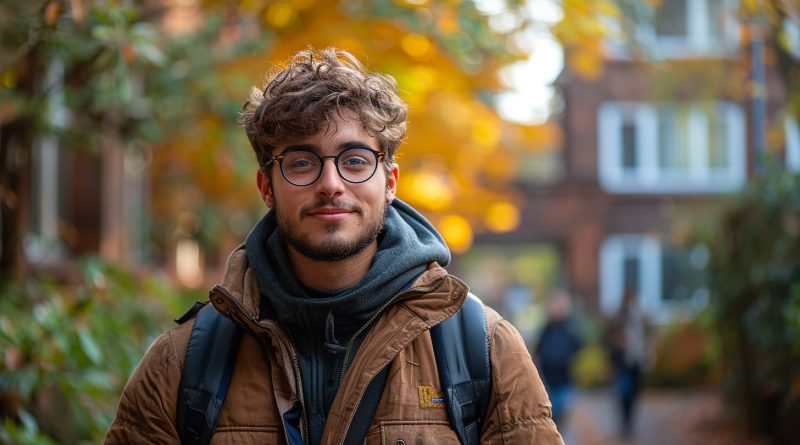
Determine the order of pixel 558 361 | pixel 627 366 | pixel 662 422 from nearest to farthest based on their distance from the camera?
pixel 558 361, pixel 627 366, pixel 662 422

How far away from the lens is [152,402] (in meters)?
2.68

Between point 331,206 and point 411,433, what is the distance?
58cm

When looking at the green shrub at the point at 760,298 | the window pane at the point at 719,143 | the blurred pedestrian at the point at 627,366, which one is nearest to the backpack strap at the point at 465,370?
the green shrub at the point at 760,298

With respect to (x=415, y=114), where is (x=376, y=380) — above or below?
below

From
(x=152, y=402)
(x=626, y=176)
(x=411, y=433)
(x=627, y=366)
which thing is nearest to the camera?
(x=411, y=433)

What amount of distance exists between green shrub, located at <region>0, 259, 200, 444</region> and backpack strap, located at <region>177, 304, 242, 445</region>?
241 centimetres

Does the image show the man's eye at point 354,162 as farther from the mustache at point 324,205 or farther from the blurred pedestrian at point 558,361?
the blurred pedestrian at point 558,361

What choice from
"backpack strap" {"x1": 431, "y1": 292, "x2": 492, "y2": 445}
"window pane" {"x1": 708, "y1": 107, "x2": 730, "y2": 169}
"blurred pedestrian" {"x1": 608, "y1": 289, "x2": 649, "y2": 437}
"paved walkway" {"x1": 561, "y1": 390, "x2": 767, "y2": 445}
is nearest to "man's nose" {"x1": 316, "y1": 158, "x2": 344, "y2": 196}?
"backpack strap" {"x1": 431, "y1": 292, "x2": 492, "y2": 445}

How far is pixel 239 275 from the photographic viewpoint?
282 centimetres

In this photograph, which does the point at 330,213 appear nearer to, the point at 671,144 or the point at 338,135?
the point at 338,135

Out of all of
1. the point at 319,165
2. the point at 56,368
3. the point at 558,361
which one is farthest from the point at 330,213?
the point at 558,361

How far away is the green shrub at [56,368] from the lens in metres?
5.21

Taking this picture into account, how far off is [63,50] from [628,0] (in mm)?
3480

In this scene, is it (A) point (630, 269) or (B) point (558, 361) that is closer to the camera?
(B) point (558, 361)
